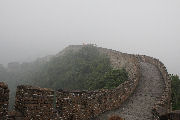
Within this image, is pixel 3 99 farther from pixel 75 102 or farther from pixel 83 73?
pixel 83 73

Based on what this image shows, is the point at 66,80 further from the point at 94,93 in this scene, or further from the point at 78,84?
the point at 94,93

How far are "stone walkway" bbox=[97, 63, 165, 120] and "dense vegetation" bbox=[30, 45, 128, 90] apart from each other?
6.39ft

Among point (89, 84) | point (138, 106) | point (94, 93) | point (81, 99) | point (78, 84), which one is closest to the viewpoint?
point (81, 99)

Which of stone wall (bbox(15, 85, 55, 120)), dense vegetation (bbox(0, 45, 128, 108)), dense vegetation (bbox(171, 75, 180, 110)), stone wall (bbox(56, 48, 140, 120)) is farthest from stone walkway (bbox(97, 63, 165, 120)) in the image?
stone wall (bbox(15, 85, 55, 120))

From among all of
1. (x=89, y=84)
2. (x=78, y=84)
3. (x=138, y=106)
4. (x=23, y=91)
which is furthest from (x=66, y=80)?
(x=23, y=91)

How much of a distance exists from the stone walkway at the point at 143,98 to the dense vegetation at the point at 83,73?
1947mm

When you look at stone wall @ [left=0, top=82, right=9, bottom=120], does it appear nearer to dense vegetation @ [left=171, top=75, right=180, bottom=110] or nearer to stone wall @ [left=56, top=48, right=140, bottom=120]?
stone wall @ [left=56, top=48, right=140, bottom=120]

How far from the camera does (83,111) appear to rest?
35.5ft

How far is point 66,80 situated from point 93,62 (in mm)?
3893

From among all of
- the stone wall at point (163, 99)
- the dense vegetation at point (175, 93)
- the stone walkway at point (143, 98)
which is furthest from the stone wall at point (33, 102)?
the dense vegetation at point (175, 93)

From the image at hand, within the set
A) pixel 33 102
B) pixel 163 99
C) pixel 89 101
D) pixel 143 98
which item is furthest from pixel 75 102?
pixel 143 98

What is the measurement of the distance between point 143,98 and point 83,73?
12340 millimetres

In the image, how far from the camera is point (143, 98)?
55.9 ft

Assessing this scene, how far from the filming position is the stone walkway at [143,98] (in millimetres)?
13594
